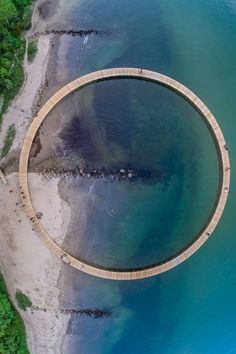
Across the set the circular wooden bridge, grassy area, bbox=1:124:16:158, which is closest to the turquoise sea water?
the circular wooden bridge

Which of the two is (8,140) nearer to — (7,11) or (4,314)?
(7,11)

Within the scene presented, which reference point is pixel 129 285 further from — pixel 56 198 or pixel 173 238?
pixel 56 198

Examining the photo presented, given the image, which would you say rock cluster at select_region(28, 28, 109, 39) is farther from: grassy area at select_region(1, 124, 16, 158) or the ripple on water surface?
grassy area at select_region(1, 124, 16, 158)

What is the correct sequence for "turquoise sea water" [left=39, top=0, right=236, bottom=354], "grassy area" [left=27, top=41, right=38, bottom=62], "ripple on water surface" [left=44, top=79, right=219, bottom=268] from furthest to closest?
"grassy area" [left=27, top=41, right=38, bottom=62] < "turquoise sea water" [left=39, top=0, right=236, bottom=354] < "ripple on water surface" [left=44, top=79, right=219, bottom=268]

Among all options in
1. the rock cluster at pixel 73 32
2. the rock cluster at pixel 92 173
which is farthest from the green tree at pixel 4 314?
the rock cluster at pixel 73 32

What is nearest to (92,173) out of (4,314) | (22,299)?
(22,299)
